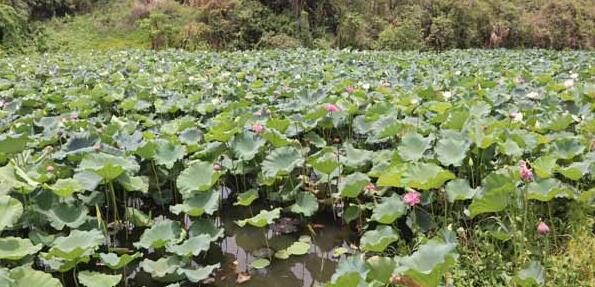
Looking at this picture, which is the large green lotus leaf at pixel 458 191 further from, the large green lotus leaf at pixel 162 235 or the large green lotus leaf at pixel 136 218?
the large green lotus leaf at pixel 136 218

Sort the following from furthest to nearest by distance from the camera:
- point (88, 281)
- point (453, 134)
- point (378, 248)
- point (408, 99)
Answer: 1. point (408, 99)
2. point (453, 134)
3. point (378, 248)
4. point (88, 281)

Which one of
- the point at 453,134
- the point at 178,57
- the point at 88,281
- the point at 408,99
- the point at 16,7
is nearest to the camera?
Result: the point at 88,281

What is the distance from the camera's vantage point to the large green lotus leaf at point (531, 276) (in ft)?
7.42

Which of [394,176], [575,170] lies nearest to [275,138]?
[394,176]

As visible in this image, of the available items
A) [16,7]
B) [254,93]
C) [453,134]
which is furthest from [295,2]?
[453,134]

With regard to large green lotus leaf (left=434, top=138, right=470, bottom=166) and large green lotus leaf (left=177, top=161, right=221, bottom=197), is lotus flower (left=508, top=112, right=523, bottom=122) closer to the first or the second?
large green lotus leaf (left=434, top=138, right=470, bottom=166)

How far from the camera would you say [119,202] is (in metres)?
3.65

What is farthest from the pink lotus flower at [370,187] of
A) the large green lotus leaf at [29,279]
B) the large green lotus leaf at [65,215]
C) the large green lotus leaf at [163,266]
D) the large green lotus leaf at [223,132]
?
the large green lotus leaf at [29,279]

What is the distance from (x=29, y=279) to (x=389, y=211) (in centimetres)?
188

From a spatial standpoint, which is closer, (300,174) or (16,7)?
(300,174)

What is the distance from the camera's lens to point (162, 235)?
2854 millimetres

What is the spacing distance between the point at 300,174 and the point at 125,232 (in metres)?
1.42

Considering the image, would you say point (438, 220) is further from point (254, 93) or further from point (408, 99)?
point (254, 93)

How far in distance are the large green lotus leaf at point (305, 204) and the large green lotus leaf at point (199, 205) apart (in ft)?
1.90
